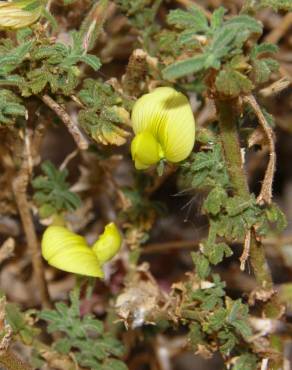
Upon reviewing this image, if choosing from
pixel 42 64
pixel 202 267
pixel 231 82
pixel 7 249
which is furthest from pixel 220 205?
pixel 7 249

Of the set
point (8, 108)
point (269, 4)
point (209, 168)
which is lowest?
point (209, 168)

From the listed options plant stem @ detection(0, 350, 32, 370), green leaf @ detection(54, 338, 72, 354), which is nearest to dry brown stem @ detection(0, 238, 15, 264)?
green leaf @ detection(54, 338, 72, 354)

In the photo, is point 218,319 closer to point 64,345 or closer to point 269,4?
point 64,345

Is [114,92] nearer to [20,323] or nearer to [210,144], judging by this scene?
[210,144]

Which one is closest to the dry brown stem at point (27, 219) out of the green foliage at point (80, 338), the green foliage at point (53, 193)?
the green foliage at point (53, 193)

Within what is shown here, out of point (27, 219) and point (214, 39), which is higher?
point (214, 39)

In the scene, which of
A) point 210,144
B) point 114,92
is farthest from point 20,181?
point 210,144

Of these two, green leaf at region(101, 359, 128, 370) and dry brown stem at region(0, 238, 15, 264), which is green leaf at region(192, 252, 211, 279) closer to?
green leaf at region(101, 359, 128, 370)
